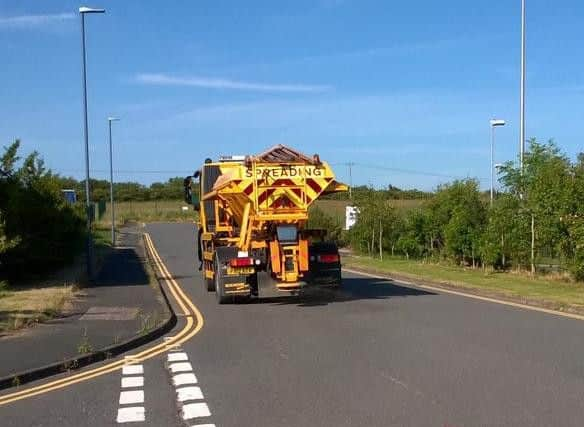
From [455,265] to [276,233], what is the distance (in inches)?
609

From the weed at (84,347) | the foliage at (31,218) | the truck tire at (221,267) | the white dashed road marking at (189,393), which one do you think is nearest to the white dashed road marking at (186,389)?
the white dashed road marking at (189,393)

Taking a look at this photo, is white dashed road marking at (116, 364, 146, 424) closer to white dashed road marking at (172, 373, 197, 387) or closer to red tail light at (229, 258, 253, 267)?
white dashed road marking at (172, 373, 197, 387)

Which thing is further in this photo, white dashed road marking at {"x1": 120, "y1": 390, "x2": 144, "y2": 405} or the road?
white dashed road marking at {"x1": 120, "y1": 390, "x2": 144, "y2": 405}

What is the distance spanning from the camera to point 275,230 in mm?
16891

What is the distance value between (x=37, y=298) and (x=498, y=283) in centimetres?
1211

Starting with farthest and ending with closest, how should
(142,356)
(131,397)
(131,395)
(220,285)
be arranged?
(220,285) → (142,356) → (131,395) → (131,397)

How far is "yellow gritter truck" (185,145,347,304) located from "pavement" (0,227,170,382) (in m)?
1.92

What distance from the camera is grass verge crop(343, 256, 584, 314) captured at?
647 inches

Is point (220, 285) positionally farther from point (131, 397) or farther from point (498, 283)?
point (131, 397)

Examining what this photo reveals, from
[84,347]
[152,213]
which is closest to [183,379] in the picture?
[84,347]

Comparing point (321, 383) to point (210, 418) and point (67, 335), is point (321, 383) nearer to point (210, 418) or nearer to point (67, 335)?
point (210, 418)

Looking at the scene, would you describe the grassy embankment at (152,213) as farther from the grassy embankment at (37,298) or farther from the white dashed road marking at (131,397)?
the white dashed road marking at (131,397)

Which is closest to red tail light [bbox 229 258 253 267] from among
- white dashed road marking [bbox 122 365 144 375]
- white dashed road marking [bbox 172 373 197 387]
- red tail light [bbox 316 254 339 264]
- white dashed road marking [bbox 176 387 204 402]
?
red tail light [bbox 316 254 339 264]

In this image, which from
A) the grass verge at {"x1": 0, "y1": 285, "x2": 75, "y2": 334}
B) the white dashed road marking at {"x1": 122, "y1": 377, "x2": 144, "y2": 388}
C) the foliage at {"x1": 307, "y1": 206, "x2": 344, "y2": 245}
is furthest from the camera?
the foliage at {"x1": 307, "y1": 206, "x2": 344, "y2": 245}
